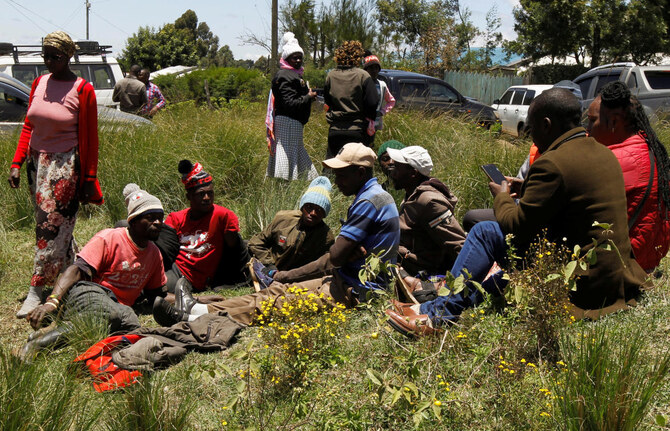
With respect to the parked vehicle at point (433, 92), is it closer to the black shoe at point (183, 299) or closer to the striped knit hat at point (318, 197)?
the striped knit hat at point (318, 197)

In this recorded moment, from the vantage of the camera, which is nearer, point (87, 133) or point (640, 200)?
point (640, 200)

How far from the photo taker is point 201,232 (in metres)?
5.52

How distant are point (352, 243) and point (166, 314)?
4.55 ft

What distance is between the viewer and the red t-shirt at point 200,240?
551 cm

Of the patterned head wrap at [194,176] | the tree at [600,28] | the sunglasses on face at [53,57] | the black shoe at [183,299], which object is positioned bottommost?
the black shoe at [183,299]

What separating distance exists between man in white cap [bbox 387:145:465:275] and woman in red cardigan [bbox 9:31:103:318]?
2.38 meters

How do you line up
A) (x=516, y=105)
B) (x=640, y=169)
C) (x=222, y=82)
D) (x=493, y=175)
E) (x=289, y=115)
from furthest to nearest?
(x=222, y=82)
(x=516, y=105)
(x=289, y=115)
(x=493, y=175)
(x=640, y=169)

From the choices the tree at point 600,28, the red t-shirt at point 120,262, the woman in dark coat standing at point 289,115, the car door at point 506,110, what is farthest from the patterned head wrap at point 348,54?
the tree at point 600,28

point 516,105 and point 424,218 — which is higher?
point 516,105

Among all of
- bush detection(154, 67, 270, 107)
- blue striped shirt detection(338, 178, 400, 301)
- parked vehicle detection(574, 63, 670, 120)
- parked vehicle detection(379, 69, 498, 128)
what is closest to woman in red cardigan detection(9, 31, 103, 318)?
blue striped shirt detection(338, 178, 400, 301)

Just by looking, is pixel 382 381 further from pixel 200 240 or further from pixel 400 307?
pixel 200 240

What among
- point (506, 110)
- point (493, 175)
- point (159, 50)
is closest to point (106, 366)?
point (493, 175)

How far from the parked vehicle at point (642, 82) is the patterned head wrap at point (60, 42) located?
337 inches

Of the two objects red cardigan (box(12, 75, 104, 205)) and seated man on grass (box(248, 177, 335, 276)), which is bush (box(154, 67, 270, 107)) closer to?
seated man on grass (box(248, 177, 335, 276))
